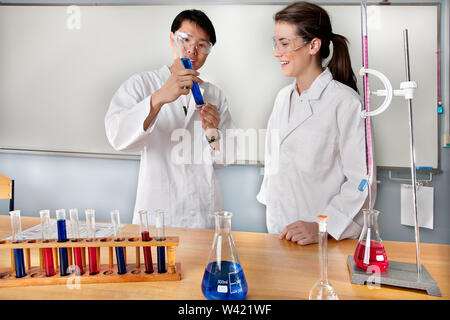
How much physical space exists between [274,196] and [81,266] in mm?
567

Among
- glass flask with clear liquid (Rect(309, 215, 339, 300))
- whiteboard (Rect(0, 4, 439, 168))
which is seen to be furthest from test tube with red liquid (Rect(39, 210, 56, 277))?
glass flask with clear liquid (Rect(309, 215, 339, 300))

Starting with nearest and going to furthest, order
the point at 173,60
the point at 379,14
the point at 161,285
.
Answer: the point at 161,285 → the point at 379,14 → the point at 173,60

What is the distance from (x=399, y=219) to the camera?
1032 mm

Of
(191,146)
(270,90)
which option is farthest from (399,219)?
(191,146)

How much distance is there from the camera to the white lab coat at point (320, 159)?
991 millimetres

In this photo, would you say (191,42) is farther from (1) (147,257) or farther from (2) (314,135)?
(1) (147,257)

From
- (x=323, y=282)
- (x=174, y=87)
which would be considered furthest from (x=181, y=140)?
(x=323, y=282)

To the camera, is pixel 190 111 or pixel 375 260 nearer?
pixel 375 260

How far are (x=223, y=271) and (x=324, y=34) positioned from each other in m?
0.72

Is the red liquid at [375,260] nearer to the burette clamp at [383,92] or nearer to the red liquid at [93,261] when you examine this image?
the burette clamp at [383,92]

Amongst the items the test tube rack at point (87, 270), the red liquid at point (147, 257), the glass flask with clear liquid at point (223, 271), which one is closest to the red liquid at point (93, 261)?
the test tube rack at point (87, 270)

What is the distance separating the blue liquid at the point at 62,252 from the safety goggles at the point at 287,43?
75cm

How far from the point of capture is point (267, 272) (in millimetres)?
843

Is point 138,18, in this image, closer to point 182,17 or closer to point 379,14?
point 182,17
